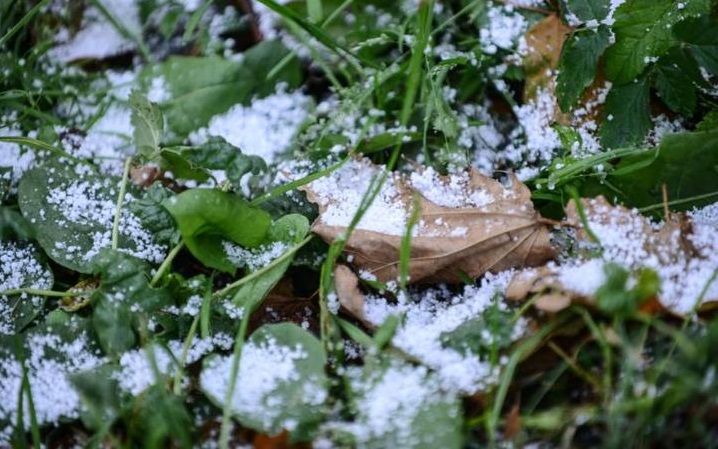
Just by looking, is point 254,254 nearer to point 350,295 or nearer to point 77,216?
point 350,295

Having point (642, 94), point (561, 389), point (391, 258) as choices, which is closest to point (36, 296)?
point (391, 258)

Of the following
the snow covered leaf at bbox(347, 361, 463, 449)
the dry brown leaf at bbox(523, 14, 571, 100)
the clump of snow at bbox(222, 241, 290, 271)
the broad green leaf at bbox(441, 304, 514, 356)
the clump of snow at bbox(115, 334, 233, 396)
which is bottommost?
the snow covered leaf at bbox(347, 361, 463, 449)

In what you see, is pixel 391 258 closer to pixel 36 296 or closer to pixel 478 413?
pixel 478 413

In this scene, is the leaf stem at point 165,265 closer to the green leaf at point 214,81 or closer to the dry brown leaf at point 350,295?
the dry brown leaf at point 350,295

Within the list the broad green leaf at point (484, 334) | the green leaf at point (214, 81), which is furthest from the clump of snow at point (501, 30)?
the broad green leaf at point (484, 334)

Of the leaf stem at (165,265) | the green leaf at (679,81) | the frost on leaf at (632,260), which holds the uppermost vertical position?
the green leaf at (679,81)

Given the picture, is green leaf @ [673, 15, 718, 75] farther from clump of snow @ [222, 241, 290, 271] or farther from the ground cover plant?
clump of snow @ [222, 241, 290, 271]

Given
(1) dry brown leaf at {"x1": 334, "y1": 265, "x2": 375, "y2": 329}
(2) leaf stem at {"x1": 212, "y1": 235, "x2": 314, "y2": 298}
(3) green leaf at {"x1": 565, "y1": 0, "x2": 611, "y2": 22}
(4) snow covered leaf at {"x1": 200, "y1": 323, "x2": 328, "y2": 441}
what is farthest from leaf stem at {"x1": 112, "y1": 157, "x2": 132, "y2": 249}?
(3) green leaf at {"x1": 565, "y1": 0, "x2": 611, "y2": 22}
